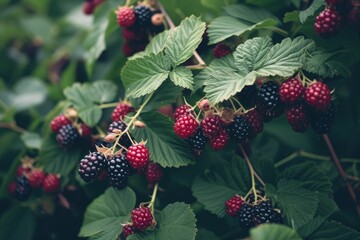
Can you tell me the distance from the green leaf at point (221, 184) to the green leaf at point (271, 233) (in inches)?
17.3

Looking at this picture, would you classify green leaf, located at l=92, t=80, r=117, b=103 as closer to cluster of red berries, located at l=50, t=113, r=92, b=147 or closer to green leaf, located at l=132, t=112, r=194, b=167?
cluster of red berries, located at l=50, t=113, r=92, b=147

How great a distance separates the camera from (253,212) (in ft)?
4.51

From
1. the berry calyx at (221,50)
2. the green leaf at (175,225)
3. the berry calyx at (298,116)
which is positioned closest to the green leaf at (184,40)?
the berry calyx at (221,50)

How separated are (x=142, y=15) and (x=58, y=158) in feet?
2.15

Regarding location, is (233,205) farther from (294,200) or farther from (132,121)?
(132,121)

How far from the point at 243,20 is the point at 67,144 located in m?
0.82

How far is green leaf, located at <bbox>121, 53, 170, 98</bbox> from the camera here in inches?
57.9

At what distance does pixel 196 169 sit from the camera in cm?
165

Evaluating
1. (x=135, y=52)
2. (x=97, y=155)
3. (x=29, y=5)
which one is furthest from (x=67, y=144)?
(x=29, y=5)

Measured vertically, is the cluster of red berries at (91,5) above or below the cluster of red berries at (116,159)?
above

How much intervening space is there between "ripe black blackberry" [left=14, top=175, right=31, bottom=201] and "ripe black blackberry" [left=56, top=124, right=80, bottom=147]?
27 centimetres

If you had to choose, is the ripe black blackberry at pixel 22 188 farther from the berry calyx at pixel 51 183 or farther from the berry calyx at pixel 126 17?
the berry calyx at pixel 126 17

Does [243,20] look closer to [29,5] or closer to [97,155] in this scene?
[97,155]

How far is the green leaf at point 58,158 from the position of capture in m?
1.75
